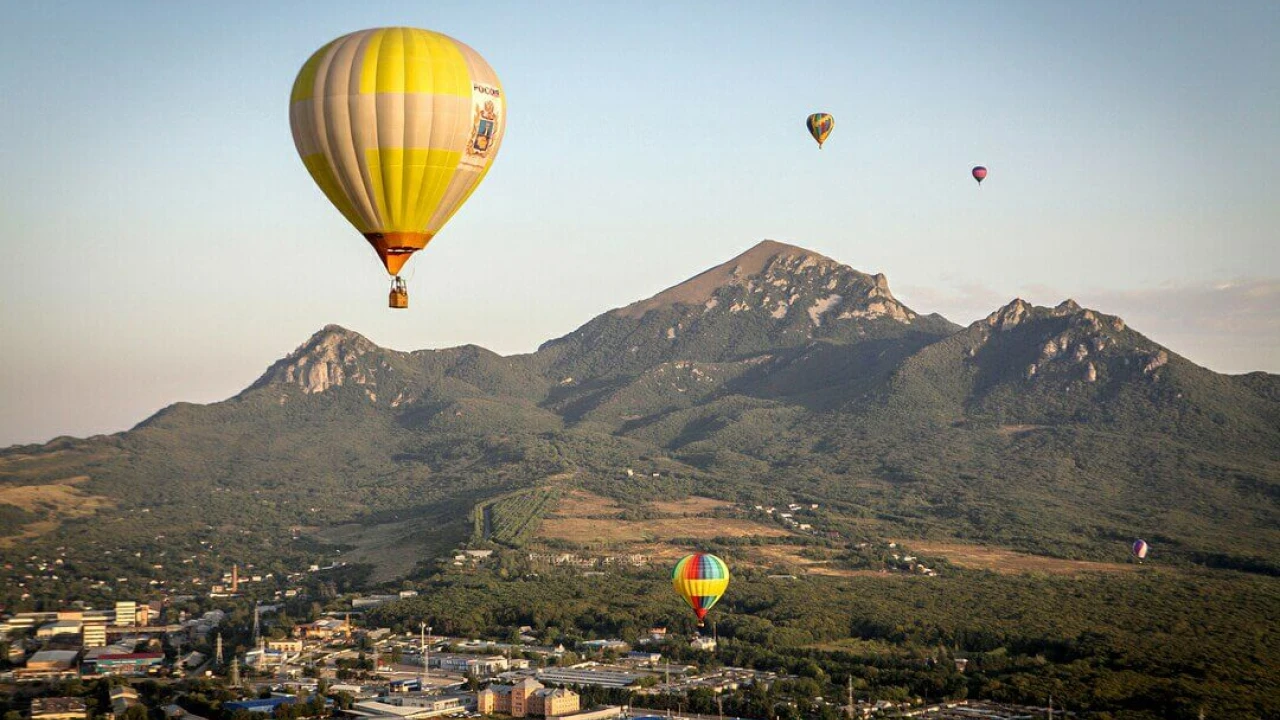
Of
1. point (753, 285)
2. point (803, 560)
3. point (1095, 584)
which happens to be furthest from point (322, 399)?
point (1095, 584)

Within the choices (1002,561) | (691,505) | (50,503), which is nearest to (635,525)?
(691,505)

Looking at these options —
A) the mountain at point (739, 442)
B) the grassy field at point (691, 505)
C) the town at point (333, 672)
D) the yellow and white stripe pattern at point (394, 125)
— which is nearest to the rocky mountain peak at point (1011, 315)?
the mountain at point (739, 442)

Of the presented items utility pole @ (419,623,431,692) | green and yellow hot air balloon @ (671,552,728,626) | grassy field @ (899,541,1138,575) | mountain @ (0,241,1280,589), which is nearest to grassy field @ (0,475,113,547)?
mountain @ (0,241,1280,589)

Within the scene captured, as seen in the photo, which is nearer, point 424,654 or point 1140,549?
point 424,654

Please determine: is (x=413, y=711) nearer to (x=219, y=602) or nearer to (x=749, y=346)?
(x=219, y=602)

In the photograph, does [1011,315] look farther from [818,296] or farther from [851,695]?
[851,695]

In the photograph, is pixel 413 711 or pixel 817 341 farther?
pixel 817 341
